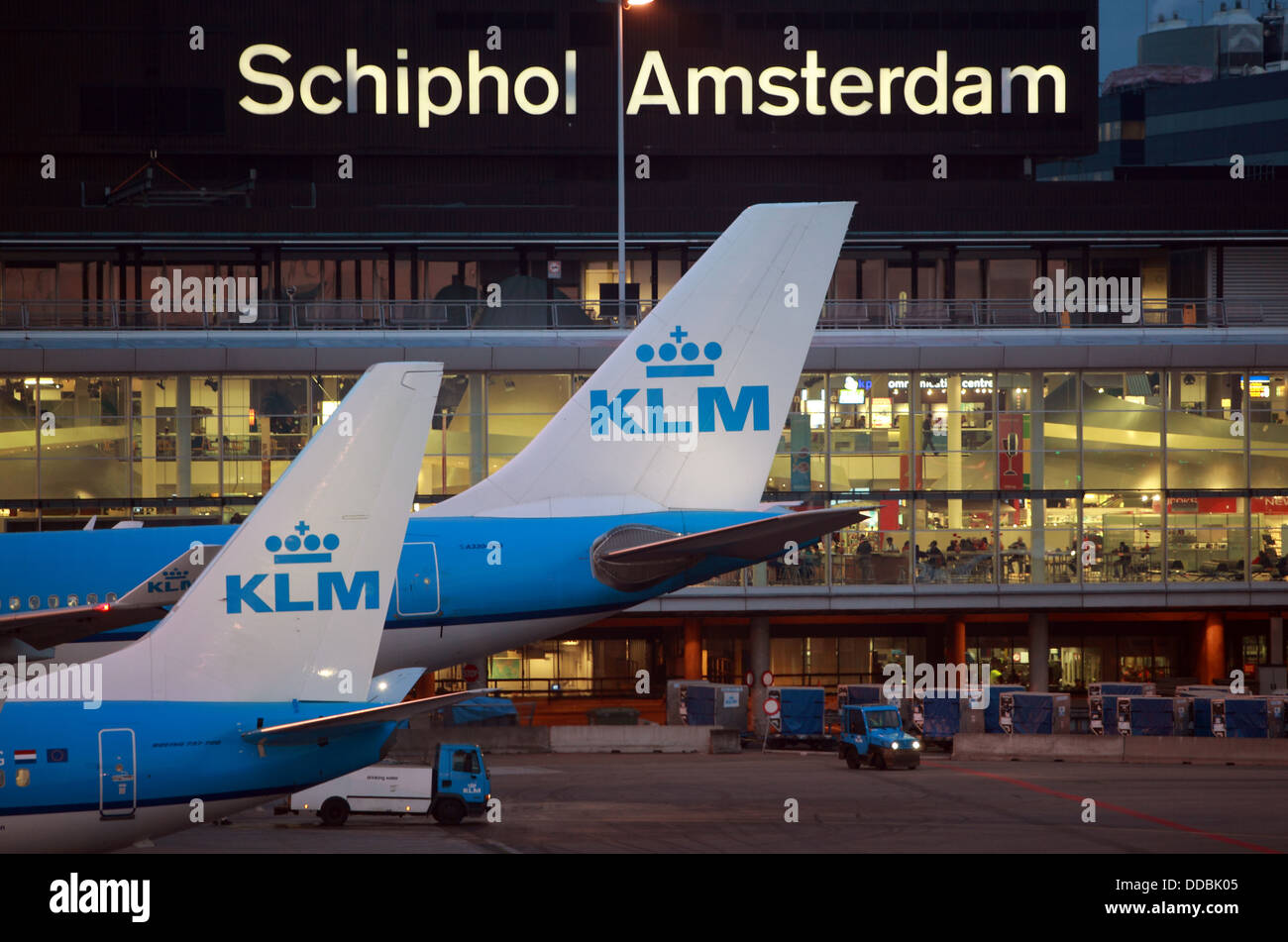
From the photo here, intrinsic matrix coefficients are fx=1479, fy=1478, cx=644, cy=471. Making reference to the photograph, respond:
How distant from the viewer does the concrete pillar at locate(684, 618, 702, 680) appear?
65.7m

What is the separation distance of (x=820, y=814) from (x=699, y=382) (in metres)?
10.9

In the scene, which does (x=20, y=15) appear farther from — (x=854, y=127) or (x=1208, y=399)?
(x=1208, y=399)

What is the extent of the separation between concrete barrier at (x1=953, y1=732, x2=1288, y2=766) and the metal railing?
72.5ft

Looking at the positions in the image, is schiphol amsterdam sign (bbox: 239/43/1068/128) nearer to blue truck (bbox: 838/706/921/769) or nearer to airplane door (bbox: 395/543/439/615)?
blue truck (bbox: 838/706/921/769)

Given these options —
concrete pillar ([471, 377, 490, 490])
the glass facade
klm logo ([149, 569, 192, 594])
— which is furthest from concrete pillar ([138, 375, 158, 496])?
klm logo ([149, 569, 192, 594])

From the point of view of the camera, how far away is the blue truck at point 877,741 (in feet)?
146

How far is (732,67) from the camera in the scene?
78875 millimetres

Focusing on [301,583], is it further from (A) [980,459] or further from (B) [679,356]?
(A) [980,459]

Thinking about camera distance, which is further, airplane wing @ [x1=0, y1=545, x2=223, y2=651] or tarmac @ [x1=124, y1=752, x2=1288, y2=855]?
tarmac @ [x1=124, y1=752, x2=1288, y2=855]

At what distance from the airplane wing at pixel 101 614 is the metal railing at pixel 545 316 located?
41.8 metres

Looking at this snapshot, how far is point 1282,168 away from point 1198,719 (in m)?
62.9

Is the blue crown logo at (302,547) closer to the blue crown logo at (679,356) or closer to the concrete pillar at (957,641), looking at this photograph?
the blue crown logo at (679,356)
